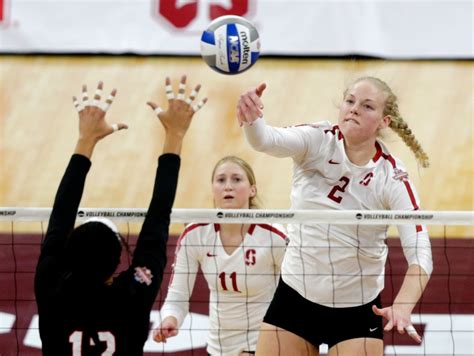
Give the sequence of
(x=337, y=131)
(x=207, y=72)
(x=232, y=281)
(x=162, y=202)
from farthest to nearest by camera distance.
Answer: (x=207, y=72)
(x=232, y=281)
(x=337, y=131)
(x=162, y=202)

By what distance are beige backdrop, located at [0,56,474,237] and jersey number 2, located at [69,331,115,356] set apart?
5.50m

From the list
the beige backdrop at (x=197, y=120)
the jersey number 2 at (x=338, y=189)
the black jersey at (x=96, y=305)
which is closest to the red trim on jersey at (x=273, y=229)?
the jersey number 2 at (x=338, y=189)

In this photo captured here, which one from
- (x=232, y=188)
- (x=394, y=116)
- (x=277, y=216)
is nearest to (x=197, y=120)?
(x=232, y=188)

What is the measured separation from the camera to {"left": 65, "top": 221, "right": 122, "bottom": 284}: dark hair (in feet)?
12.8

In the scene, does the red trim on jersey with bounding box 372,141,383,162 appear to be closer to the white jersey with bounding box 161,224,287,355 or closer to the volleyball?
the volleyball

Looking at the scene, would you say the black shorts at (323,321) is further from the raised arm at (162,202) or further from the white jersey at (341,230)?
the raised arm at (162,202)

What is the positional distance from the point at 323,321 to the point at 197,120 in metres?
Answer: 5.59

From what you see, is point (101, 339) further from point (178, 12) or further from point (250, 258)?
point (178, 12)

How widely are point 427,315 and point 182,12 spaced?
5.14 meters

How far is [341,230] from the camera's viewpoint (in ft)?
18.2

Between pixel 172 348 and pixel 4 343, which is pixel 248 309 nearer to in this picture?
pixel 172 348

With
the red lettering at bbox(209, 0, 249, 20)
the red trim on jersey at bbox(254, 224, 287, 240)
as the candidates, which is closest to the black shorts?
the red trim on jersey at bbox(254, 224, 287, 240)

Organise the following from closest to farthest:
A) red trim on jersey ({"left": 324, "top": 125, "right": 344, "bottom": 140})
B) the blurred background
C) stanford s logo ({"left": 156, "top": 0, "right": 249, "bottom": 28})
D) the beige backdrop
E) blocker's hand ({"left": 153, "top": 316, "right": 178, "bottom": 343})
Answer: red trim on jersey ({"left": 324, "top": 125, "right": 344, "bottom": 140}), blocker's hand ({"left": 153, "top": 316, "right": 178, "bottom": 343}), the beige backdrop, the blurred background, stanford s logo ({"left": 156, "top": 0, "right": 249, "bottom": 28})

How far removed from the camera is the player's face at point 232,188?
→ 21.0ft
